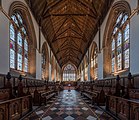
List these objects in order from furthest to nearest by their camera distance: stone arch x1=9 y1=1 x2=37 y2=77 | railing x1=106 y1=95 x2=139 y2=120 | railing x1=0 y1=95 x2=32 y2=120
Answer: stone arch x1=9 y1=1 x2=37 y2=77 < railing x1=0 y1=95 x2=32 y2=120 < railing x1=106 y1=95 x2=139 y2=120

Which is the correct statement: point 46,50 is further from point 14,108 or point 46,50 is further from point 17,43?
point 14,108

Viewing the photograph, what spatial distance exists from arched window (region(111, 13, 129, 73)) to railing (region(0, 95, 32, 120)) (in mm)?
5796

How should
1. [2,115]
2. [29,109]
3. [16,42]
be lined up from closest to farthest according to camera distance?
[2,115] → [29,109] → [16,42]

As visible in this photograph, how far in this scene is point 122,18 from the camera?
962 cm

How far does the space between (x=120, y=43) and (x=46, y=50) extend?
9.86 metres

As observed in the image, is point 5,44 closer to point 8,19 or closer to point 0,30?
point 0,30

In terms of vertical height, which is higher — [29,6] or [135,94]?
[29,6]

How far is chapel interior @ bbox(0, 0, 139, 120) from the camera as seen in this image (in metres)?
5.38

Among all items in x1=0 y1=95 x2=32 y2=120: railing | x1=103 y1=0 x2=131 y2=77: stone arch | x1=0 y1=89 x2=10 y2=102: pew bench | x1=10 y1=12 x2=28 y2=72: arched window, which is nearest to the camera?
x1=0 y1=95 x2=32 y2=120: railing

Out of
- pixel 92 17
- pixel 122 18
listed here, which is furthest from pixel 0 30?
pixel 92 17

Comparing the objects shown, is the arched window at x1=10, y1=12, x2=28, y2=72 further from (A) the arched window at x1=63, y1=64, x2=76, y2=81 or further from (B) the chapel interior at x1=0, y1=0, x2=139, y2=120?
(A) the arched window at x1=63, y1=64, x2=76, y2=81

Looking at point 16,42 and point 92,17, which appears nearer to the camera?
point 16,42

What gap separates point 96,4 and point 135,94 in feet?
27.4

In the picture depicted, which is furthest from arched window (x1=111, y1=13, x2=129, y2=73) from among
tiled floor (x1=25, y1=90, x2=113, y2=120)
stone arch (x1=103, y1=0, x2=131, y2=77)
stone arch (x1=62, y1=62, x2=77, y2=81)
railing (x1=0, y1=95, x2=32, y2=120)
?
stone arch (x1=62, y1=62, x2=77, y2=81)
